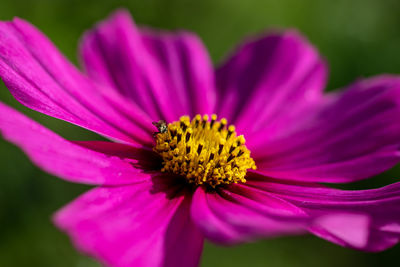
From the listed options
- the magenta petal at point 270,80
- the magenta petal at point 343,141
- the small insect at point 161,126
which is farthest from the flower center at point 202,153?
the magenta petal at point 270,80

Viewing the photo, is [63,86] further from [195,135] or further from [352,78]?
[352,78]

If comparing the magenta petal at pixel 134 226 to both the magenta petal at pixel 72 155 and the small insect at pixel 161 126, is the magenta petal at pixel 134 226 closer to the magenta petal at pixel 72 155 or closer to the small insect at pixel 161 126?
the magenta petal at pixel 72 155

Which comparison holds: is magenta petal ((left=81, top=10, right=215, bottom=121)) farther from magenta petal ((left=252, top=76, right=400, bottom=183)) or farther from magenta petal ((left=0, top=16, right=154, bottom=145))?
magenta petal ((left=252, top=76, right=400, bottom=183))

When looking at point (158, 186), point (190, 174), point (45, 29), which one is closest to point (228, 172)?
point (190, 174)

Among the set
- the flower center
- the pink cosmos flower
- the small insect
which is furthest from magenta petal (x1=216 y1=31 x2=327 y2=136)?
the small insect

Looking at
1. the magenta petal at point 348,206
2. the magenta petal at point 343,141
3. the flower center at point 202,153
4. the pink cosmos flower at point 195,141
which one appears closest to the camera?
the pink cosmos flower at point 195,141

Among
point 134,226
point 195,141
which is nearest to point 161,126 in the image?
point 195,141
